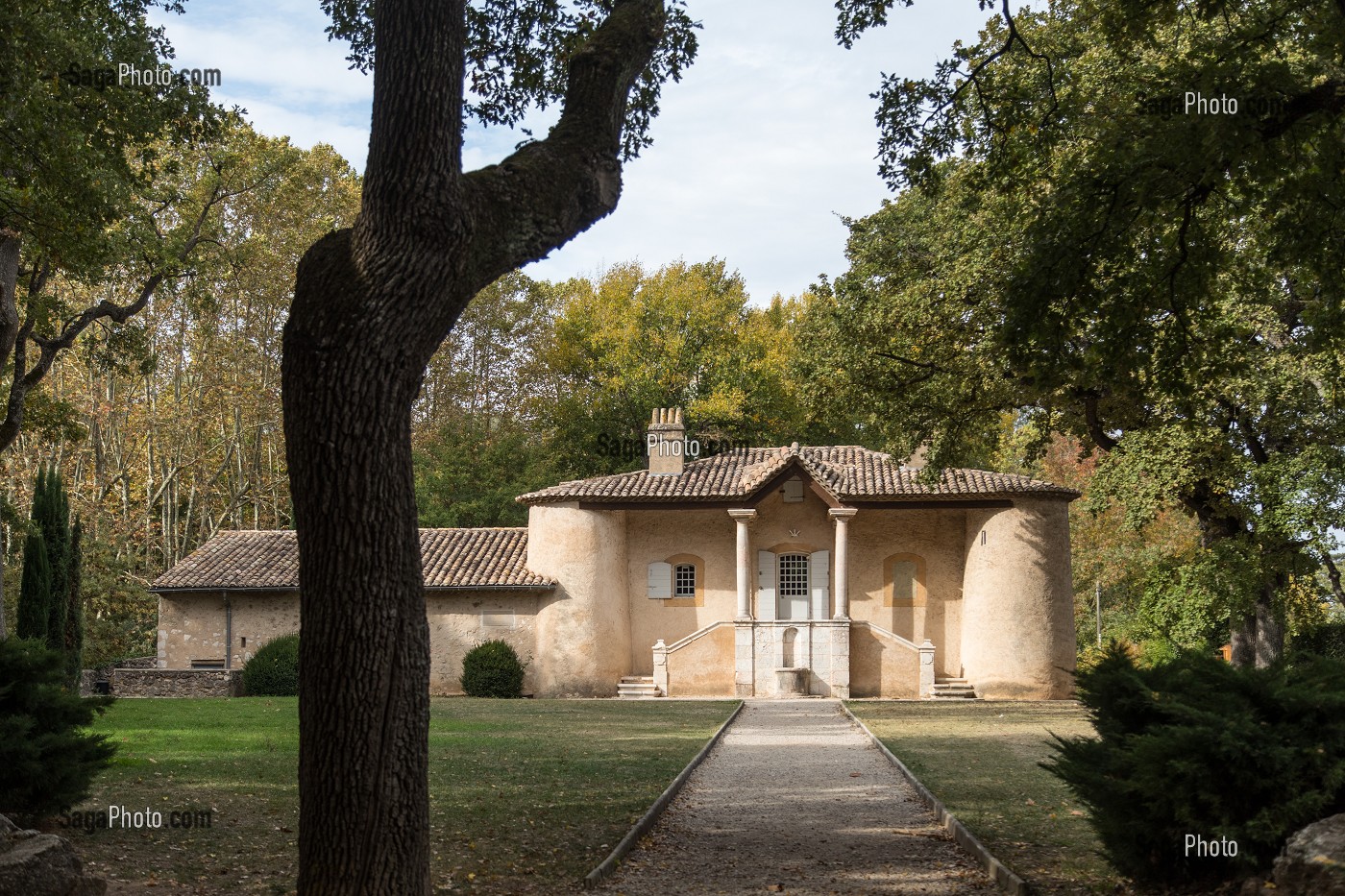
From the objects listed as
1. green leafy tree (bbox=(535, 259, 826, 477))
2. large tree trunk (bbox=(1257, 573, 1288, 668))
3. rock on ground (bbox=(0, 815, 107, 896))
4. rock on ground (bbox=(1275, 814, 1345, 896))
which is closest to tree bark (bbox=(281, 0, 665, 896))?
rock on ground (bbox=(0, 815, 107, 896))

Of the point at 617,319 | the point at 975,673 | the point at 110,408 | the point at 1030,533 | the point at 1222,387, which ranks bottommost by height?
the point at 975,673

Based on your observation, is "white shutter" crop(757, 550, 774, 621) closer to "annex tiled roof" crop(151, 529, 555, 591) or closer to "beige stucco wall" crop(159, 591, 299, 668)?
"annex tiled roof" crop(151, 529, 555, 591)

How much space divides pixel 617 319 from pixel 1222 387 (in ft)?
81.2

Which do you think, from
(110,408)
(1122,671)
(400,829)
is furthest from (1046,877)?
(110,408)

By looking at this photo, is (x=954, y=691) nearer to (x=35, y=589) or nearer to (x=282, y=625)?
(x=282, y=625)

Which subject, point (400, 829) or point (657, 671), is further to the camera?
point (657, 671)

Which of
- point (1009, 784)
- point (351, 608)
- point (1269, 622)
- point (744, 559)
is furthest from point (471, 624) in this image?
point (351, 608)

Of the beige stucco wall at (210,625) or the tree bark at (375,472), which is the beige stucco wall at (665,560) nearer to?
the beige stucco wall at (210,625)

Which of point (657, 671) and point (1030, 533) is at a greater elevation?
point (1030, 533)

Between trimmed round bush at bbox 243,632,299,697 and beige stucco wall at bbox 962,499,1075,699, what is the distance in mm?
15452

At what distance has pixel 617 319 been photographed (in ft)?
135

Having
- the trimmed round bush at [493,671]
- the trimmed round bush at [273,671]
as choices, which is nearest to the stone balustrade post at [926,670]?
the trimmed round bush at [493,671]

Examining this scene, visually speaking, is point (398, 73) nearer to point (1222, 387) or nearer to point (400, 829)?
point (400, 829)

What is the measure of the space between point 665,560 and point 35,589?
13877mm
